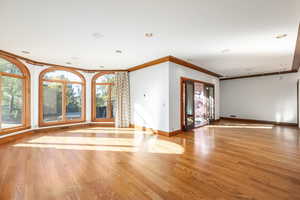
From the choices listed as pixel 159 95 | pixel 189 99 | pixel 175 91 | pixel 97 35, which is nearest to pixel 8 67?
pixel 97 35

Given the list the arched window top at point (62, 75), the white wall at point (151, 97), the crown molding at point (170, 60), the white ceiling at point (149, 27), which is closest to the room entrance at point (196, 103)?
the crown molding at point (170, 60)

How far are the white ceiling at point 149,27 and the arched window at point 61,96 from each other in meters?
1.33

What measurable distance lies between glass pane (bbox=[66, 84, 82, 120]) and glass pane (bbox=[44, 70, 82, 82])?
0.30 metres

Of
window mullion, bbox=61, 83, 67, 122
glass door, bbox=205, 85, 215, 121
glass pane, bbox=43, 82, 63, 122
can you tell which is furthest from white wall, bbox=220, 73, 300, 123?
glass pane, bbox=43, 82, 63, 122

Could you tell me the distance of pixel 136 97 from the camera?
556 cm

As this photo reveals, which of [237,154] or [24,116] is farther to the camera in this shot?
Answer: [24,116]

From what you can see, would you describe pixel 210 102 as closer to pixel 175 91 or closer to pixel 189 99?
pixel 189 99

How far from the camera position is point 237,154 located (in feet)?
9.34

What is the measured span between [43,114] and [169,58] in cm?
517

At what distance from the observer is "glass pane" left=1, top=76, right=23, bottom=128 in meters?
3.87

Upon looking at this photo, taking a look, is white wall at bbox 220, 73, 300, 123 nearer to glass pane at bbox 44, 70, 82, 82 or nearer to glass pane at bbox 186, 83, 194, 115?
glass pane at bbox 186, 83, 194, 115

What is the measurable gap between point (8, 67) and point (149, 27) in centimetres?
454

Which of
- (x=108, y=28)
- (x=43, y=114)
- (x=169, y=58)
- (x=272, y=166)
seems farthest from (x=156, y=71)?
(x=43, y=114)

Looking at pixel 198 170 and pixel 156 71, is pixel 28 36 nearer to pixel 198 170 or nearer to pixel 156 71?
pixel 156 71
